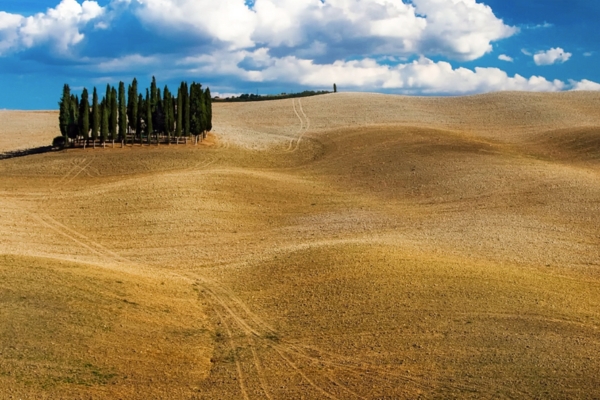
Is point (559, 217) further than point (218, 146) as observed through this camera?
No

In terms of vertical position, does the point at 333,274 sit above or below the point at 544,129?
below

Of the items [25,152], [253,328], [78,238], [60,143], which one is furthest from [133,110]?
[253,328]

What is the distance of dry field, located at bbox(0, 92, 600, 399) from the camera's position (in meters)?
16.4

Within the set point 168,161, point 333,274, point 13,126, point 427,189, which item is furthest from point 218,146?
point 333,274

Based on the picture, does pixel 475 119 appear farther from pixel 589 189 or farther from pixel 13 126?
pixel 13 126

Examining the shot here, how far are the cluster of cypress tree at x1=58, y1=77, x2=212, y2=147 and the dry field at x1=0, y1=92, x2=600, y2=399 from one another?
2.44 m

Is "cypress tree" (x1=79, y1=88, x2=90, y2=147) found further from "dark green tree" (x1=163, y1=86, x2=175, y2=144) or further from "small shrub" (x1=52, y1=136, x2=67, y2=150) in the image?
"dark green tree" (x1=163, y1=86, x2=175, y2=144)

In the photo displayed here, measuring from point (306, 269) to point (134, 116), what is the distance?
39.3m

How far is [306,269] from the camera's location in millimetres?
26328

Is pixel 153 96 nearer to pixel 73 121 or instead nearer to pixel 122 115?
pixel 122 115

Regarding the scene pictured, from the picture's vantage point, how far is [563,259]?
29047 mm

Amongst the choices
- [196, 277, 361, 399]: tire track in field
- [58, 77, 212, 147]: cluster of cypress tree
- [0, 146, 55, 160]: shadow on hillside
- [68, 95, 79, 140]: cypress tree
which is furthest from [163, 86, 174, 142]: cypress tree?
[196, 277, 361, 399]: tire track in field

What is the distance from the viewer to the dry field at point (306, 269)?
53.8ft

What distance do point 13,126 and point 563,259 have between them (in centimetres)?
6733
